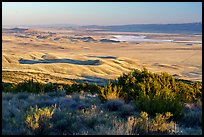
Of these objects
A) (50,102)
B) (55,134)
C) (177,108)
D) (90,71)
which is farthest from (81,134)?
(90,71)

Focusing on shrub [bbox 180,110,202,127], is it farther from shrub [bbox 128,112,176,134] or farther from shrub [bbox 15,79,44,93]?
shrub [bbox 15,79,44,93]

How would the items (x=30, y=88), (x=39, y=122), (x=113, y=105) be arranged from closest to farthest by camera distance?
(x=39, y=122) → (x=113, y=105) → (x=30, y=88)

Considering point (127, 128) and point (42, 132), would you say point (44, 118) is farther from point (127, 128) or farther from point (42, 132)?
point (127, 128)

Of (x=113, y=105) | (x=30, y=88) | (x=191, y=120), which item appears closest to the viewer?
(x=191, y=120)

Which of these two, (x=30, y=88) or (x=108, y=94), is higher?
(x=108, y=94)

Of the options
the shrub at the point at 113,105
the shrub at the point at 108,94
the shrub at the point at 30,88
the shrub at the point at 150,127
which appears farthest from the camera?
the shrub at the point at 30,88

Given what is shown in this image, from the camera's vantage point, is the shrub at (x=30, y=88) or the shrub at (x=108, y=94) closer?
the shrub at (x=108, y=94)

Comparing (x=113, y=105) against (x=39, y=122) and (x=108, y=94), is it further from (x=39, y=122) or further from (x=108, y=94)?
(x=39, y=122)

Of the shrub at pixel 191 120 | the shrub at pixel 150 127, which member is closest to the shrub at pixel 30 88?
the shrub at pixel 191 120

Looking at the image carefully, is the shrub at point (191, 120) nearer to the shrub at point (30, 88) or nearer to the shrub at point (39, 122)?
the shrub at point (39, 122)

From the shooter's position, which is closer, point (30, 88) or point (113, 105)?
point (113, 105)

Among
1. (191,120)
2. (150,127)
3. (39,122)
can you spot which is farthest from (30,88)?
(150,127)

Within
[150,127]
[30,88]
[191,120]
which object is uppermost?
[150,127]
